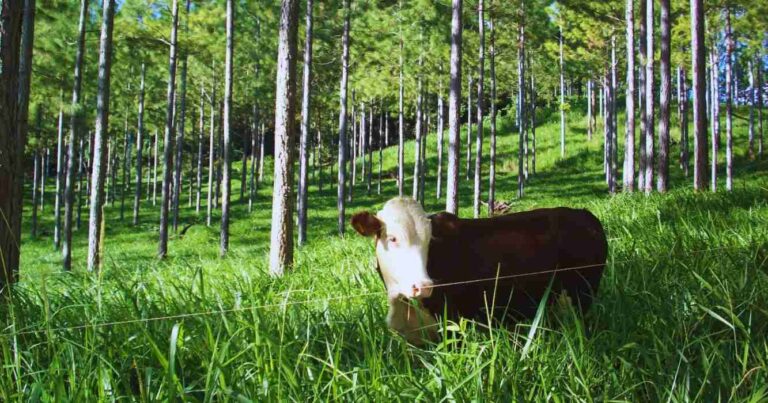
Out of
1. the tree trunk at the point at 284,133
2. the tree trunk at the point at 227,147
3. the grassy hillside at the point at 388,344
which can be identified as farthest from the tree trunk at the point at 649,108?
the tree trunk at the point at 227,147

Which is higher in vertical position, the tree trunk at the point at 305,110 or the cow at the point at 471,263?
the tree trunk at the point at 305,110

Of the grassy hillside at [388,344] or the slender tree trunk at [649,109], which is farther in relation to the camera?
the slender tree trunk at [649,109]

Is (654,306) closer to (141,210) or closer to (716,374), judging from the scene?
(716,374)

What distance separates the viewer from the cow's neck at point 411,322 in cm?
252

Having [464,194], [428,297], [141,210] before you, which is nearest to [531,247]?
[428,297]

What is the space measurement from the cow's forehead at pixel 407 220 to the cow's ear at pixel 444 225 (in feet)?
0.12

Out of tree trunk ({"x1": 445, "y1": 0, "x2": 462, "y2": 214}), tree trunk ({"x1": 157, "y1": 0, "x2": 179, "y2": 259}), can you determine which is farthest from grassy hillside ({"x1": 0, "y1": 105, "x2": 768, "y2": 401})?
tree trunk ({"x1": 157, "y1": 0, "x2": 179, "y2": 259})

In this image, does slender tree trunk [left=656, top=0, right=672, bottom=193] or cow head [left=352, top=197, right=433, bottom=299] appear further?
slender tree trunk [left=656, top=0, right=672, bottom=193]

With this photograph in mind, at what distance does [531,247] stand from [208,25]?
21.4 meters

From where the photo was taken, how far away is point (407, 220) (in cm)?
251

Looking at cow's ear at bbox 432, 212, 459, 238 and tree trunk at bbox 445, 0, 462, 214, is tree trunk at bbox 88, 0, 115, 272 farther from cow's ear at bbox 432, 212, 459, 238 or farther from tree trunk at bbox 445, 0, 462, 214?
cow's ear at bbox 432, 212, 459, 238

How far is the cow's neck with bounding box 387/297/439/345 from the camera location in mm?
2520

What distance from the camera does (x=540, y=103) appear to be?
5228 cm

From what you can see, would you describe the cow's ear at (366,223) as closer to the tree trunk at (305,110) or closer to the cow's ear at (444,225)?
the cow's ear at (444,225)
